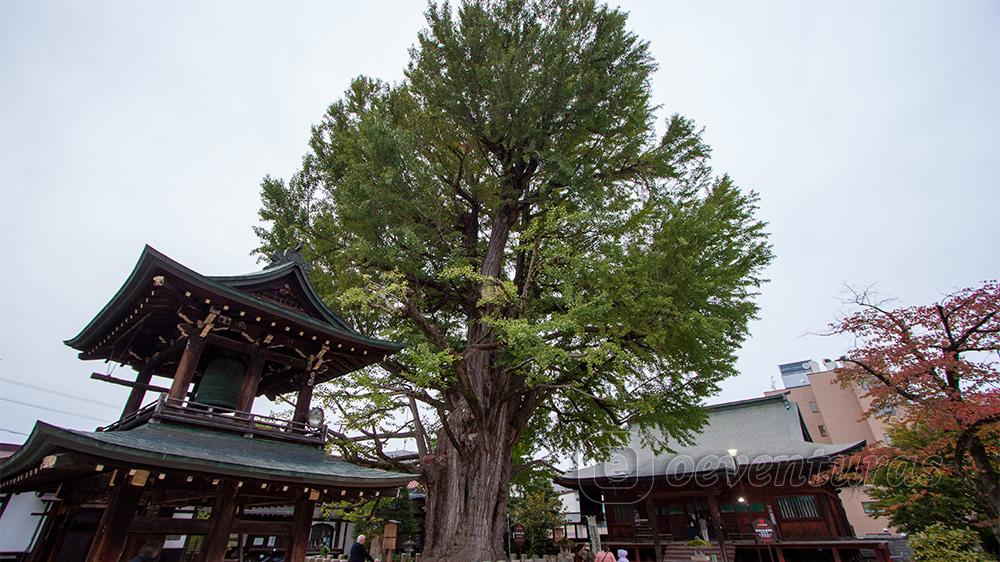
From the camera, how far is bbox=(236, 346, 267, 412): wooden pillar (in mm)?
7238

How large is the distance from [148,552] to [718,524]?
17.8 metres

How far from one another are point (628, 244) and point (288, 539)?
8802mm

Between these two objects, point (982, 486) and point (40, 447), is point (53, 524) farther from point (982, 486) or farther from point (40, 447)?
point (982, 486)

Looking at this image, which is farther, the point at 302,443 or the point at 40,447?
the point at 302,443

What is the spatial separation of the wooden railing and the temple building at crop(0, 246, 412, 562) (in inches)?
0.8

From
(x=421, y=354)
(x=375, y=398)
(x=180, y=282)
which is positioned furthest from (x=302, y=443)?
(x=180, y=282)

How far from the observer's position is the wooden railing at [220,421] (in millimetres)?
6273

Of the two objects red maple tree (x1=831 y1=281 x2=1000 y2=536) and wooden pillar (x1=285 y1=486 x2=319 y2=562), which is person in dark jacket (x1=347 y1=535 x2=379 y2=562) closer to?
wooden pillar (x1=285 y1=486 x2=319 y2=562)

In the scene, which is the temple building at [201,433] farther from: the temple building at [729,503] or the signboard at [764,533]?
the signboard at [764,533]

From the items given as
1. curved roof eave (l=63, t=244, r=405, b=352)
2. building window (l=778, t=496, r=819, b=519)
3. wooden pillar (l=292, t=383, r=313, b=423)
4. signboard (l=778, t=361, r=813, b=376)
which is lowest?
building window (l=778, t=496, r=819, b=519)

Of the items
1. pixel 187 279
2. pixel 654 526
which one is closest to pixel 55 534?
pixel 187 279

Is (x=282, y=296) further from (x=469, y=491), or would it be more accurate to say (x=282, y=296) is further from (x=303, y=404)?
(x=469, y=491)

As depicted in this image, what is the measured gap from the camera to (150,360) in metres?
8.31

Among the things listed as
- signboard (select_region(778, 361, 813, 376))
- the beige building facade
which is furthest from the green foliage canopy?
signboard (select_region(778, 361, 813, 376))
